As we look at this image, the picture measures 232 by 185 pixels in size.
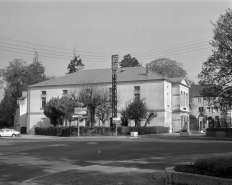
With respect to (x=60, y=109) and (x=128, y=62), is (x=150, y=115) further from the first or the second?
(x=128, y=62)

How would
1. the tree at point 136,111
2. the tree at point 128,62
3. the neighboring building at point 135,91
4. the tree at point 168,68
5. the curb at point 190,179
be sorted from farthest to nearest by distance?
the tree at point 128,62, the tree at point 168,68, the neighboring building at point 135,91, the tree at point 136,111, the curb at point 190,179

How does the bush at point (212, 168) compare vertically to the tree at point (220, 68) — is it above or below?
below

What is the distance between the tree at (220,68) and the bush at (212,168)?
26.2m

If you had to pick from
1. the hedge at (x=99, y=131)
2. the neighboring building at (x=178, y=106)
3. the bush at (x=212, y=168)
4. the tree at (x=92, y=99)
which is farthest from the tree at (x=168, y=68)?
the bush at (x=212, y=168)

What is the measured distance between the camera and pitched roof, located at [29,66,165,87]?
204ft

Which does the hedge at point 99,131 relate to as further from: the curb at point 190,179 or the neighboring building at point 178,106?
the curb at point 190,179

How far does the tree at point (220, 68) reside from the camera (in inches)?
1313

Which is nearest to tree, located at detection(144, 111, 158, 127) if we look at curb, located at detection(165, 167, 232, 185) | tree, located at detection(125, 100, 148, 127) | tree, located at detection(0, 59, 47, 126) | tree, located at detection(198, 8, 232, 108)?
tree, located at detection(125, 100, 148, 127)

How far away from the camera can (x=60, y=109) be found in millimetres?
53062

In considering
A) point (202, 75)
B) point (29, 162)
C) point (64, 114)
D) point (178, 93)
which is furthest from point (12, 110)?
point (29, 162)

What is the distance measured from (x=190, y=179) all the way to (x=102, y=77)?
190 ft

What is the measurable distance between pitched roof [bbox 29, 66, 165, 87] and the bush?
51057 millimetres

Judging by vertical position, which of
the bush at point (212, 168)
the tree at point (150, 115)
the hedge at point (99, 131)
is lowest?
the hedge at point (99, 131)

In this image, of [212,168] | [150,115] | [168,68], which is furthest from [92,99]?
[212,168]
